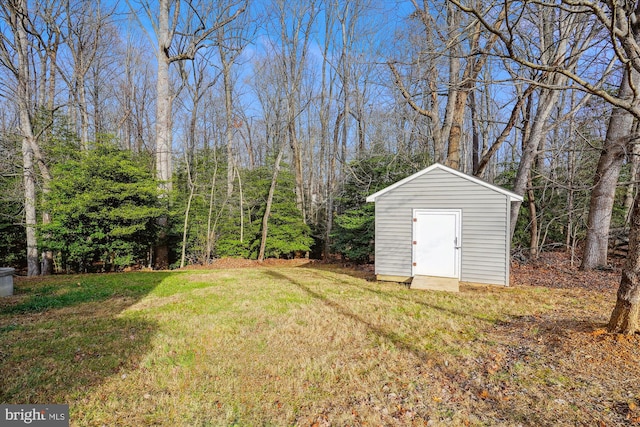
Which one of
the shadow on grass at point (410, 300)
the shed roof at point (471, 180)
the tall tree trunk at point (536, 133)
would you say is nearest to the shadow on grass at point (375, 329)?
the shadow on grass at point (410, 300)

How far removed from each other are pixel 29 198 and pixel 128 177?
2.48 metres

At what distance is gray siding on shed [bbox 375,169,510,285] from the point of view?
7.16 meters

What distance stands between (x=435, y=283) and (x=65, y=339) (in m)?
6.81

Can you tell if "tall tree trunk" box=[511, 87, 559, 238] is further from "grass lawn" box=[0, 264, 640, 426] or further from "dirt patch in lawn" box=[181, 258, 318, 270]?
"dirt patch in lawn" box=[181, 258, 318, 270]

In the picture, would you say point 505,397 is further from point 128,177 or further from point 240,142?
point 240,142

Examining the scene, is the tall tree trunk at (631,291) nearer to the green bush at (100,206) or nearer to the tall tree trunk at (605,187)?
the tall tree trunk at (605,187)

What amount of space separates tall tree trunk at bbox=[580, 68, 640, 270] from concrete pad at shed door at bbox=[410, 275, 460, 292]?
418 centimetres

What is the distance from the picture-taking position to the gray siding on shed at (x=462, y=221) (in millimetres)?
7160

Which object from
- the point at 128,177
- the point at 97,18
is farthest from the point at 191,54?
the point at 97,18

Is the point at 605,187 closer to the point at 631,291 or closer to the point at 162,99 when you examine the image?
the point at 631,291

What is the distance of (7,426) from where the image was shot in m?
2.50

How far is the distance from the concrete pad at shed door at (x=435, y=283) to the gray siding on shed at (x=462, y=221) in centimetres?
37

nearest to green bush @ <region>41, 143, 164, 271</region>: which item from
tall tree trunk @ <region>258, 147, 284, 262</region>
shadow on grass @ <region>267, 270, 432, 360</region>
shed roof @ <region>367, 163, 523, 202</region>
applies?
tall tree trunk @ <region>258, 147, 284, 262</region>

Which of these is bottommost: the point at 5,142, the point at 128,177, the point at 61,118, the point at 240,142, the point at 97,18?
the point at 128,177
